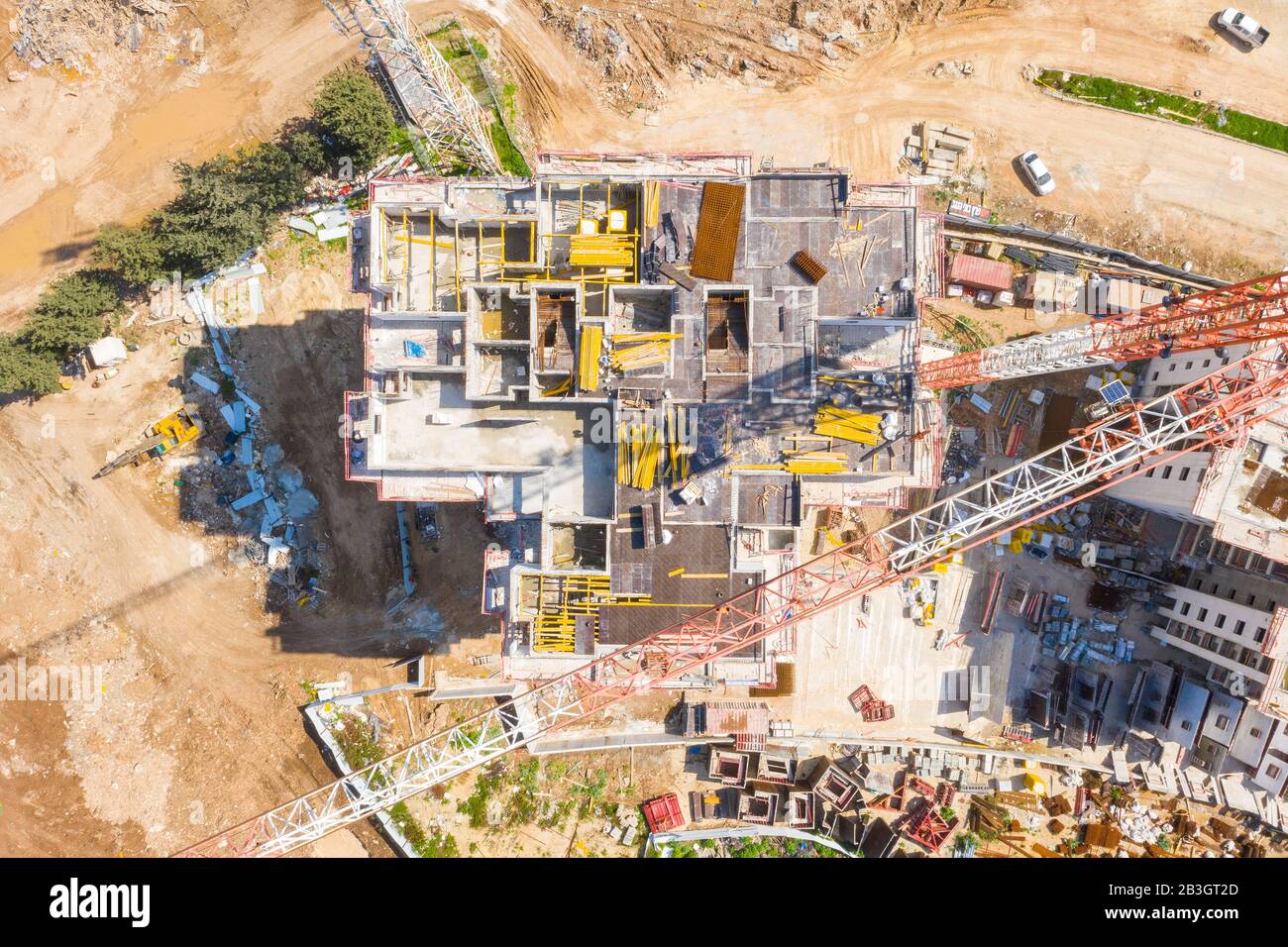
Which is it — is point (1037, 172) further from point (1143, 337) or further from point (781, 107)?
point (781, 107)

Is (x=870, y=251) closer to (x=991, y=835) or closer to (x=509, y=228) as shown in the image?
(x=509, y=228)

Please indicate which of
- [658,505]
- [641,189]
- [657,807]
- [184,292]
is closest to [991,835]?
[657,807]

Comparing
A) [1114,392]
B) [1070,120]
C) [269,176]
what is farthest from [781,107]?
[269,176]

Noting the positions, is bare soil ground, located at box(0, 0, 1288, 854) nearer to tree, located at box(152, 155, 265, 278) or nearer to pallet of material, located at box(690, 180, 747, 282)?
tree, located at box(152, 155, 265, 278)

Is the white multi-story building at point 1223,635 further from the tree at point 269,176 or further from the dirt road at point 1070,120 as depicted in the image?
the tree at point 269,176

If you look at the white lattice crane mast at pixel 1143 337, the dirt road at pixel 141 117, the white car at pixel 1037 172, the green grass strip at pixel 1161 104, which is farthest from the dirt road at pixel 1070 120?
the dirt road at pixel 141 117

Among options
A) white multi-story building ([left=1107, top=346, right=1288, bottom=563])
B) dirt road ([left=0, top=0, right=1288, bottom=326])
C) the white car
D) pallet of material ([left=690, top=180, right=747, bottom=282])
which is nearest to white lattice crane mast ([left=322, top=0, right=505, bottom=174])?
dirt road ([left=0, top=0, right=1288, bottom=326])

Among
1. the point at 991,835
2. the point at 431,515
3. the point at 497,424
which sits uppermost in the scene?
the point at 497,424
